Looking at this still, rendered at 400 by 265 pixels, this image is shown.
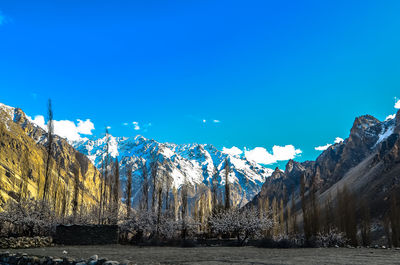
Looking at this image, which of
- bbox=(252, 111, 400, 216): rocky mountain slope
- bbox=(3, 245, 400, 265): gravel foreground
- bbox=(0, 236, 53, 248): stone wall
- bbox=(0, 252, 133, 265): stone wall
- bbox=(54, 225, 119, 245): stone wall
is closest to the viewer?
bbox=(0, 252, 133, 265): stone wall

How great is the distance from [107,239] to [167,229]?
9612mm

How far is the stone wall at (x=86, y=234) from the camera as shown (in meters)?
23.8

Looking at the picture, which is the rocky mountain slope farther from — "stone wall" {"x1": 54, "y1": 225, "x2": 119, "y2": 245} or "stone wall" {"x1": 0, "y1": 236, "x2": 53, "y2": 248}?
"stone wall" {"x1": 0, "y1": 236, "x2": 53, "y2": 248}

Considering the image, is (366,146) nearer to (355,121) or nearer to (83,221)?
(355,121)

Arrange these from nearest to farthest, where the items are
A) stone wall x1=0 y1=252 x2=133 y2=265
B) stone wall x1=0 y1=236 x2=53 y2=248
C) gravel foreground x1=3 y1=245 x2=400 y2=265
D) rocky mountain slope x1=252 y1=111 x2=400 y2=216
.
Answer: stone wall x1=0 y1=252 x2=133 y2=265 → gravel foreground x1=3 y1=245 x2=400 y2=265 → stone wall x1=0 y1=236 x2=53 y2=248 → rocky mountain slope x1=252 y1=111 x2=400 y2=216

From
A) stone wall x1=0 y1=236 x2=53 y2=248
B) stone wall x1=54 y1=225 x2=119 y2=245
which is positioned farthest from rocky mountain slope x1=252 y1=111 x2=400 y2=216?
stone wall x1=0 y1=236 x2=53 y2=248

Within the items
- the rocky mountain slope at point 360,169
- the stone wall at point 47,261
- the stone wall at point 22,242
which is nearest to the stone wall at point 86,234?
the stone wall at point 22,242

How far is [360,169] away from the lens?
102 metres

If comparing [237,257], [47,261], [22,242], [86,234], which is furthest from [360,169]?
[47,261]

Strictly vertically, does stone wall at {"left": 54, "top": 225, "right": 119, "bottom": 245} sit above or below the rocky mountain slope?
below

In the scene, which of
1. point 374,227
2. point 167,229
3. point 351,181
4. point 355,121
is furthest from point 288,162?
point 167,229

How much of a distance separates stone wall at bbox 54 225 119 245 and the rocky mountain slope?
148 feet

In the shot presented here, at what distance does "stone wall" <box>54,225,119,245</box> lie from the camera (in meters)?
23.8

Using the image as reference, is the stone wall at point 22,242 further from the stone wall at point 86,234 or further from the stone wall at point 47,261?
the stone wall at point 47,261
